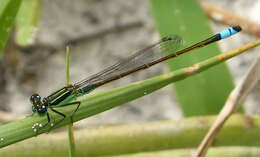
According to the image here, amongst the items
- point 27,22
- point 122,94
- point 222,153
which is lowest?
point 222,153

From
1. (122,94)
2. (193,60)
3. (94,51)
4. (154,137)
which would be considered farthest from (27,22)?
(122,94)

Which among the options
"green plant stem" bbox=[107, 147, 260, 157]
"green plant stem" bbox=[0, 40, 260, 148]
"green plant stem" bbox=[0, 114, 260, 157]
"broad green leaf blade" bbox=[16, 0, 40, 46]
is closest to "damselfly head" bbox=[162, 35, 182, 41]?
"green plant stem" bbox=[0, 114, 260, 157]

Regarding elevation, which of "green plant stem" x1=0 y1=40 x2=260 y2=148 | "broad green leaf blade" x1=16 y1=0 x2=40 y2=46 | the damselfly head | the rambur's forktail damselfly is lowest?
"green plant stem" x1=0 y1=40 x2=260 y2=148

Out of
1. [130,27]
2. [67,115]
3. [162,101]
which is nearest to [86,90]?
[67,115]

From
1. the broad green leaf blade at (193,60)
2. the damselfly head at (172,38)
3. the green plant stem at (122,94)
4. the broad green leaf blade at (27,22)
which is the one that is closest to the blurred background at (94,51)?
the broad green leaf blade at (27,22)

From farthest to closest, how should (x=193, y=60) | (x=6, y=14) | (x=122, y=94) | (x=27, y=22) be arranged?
(x=27, y=22)
(x=193, y=60)
(x=6, y=14)
(x=122, y=94)

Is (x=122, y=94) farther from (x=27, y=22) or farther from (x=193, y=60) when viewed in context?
(x=27, y=22)

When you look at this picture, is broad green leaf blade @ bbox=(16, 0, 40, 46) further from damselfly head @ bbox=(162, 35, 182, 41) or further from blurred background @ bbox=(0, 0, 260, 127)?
damselfly head @ bbox=(162, 35, 182, 41)
